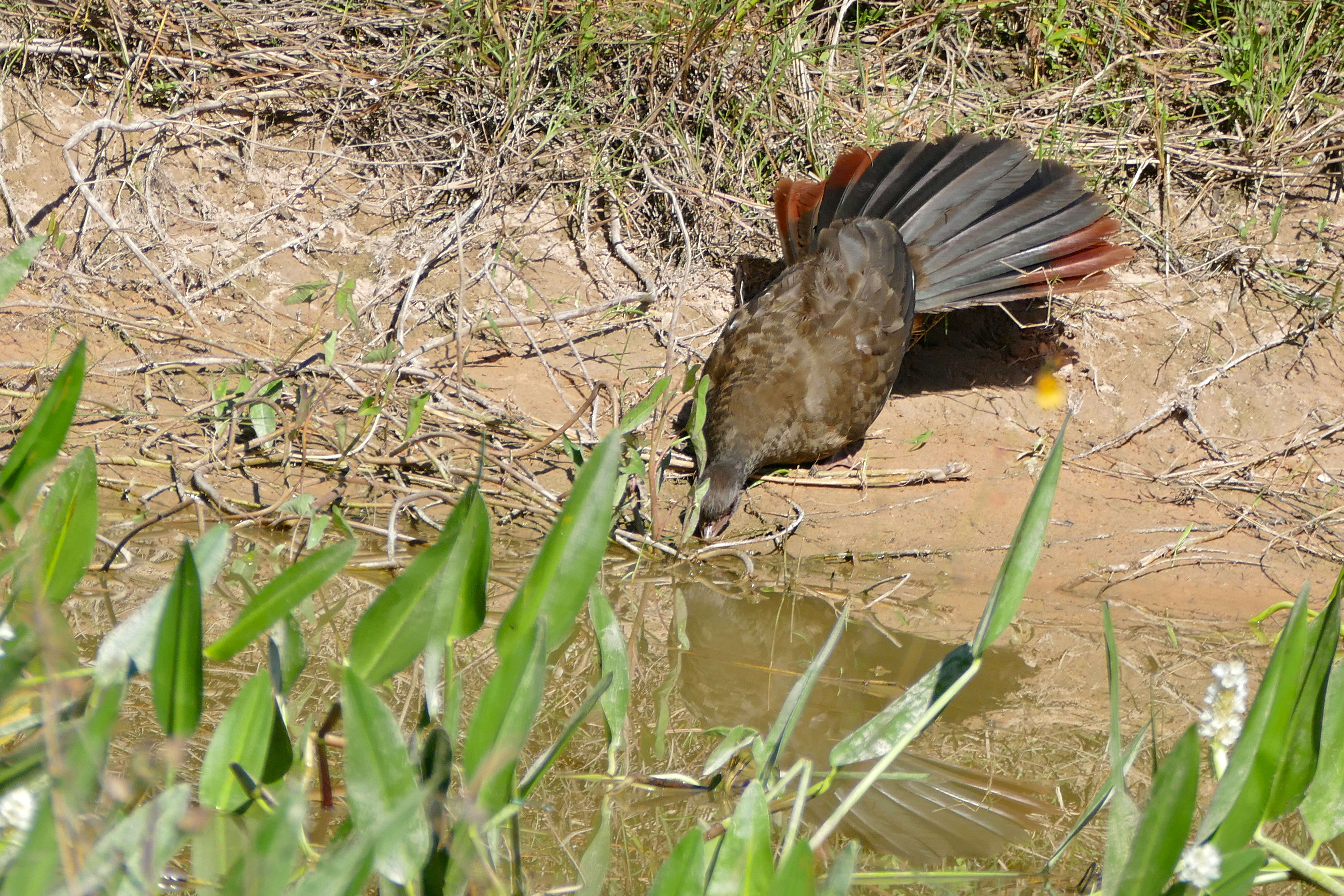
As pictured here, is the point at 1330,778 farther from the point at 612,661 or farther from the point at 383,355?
the point at 383,355

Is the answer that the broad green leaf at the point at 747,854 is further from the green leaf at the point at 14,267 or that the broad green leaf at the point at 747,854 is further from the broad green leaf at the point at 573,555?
the green leaf at the point at 14,267

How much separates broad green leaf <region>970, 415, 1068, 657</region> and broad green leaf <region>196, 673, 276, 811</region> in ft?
3.52

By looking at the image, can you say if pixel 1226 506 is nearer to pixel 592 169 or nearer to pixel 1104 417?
pixel 1104 417

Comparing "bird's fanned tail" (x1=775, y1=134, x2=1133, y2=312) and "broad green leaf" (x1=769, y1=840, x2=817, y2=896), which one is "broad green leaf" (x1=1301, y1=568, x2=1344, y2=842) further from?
"bird's fanned tail" (x1=775, y1=134, x2=1133, y2=312)

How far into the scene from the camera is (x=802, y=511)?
433 centimetres

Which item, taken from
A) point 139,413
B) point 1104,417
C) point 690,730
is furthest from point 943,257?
point 139,413

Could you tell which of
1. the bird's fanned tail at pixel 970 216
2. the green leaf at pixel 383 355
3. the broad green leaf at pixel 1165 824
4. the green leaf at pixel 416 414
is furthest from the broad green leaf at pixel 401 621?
the bird's fanned tail at pixel 970 216

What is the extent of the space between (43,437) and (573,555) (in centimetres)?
86

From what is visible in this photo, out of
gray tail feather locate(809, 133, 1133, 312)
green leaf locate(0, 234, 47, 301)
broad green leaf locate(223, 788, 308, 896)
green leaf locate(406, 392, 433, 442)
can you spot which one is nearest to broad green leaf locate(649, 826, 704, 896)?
broad green leaf locate(223, 788, 308, 896)

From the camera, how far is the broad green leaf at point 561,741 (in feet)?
5.48

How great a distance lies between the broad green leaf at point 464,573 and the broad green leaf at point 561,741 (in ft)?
0.72

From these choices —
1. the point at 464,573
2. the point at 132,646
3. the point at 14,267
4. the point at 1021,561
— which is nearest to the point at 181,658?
the point at 132,646

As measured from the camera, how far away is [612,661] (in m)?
2.03

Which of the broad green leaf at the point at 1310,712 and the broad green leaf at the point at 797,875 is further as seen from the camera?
the broad green leaf at the point at 1310,712
